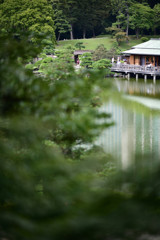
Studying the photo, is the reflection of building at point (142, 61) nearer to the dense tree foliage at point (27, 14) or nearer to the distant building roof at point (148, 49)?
the distant building roof at point (148, 49)

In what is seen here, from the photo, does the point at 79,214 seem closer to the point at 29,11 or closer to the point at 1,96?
the point at 1,96

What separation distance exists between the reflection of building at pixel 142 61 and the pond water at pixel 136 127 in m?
5.93

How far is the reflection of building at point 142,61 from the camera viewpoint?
25.0 meters

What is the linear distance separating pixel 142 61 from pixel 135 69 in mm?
2675

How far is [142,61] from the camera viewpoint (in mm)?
27859

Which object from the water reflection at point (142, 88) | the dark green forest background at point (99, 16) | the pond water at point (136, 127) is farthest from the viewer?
the dark green forest background at point (99, 16)

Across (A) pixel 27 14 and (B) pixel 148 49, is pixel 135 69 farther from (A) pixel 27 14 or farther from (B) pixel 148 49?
(A) pixel 27 14

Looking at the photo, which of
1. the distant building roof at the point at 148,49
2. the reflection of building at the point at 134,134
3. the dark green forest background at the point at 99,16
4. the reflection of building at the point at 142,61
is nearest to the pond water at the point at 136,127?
the reflection of building at the point at 134,134

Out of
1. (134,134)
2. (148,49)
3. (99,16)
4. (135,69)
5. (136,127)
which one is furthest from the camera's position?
(99,16)

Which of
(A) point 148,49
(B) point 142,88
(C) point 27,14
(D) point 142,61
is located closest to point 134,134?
(B) point 142,88

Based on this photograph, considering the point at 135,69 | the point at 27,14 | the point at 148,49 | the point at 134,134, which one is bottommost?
the point at 134,134

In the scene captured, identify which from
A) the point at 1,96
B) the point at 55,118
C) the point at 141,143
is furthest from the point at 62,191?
the point at 141,143

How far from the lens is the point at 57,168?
1.83 m

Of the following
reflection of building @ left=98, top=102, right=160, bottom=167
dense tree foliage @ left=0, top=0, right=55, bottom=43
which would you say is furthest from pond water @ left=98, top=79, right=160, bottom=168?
dense tree foliage @ left=0, top=0, right=55, bottom=43
